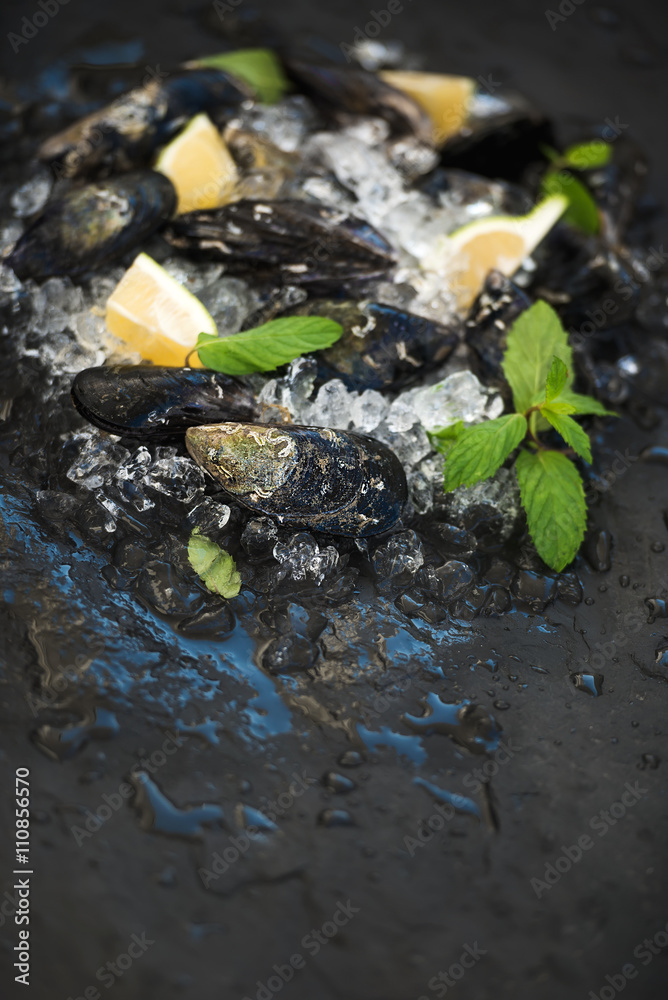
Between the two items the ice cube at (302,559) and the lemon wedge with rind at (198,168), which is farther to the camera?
the lemon wedge with rind at (198,168)

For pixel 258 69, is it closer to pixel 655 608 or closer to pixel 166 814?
pixel 655 608

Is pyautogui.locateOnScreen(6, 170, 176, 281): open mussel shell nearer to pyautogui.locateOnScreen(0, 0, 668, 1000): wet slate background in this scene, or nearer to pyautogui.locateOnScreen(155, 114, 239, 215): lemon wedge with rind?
pyautogui.locateOnScreen(155, 114, 239, 215): lemon wedge with rind

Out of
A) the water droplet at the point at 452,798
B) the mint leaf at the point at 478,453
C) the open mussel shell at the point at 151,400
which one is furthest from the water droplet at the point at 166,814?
the mint leaf at the point at 478,453

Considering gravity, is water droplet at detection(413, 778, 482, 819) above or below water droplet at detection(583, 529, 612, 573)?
below

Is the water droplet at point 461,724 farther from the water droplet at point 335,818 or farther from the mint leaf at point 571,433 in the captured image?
the mint leaf at point 571,433

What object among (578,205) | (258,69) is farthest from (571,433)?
(258,69)

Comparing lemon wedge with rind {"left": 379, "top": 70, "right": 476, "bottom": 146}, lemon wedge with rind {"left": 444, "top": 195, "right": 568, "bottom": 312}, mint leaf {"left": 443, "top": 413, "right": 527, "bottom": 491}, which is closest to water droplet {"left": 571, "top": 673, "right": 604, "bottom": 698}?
mint leaf {"left": 443, "top": 413, "right": 527, "bottom": 491}
